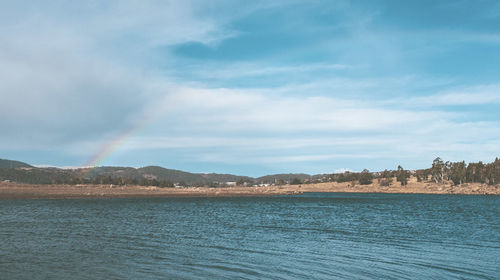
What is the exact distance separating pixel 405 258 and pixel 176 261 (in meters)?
16.4

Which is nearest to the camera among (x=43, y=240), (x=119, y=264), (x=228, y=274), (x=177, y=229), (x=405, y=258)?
(x=228, y=274)

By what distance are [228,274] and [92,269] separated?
849 centimetres

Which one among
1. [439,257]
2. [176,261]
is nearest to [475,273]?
[439,257]

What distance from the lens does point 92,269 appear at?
24.4 metres

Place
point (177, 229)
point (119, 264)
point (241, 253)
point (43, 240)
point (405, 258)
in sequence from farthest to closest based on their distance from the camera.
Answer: point (177, 229) → point (43, 240) → point (241, 253) → point (405, 258) → point (119, 264)

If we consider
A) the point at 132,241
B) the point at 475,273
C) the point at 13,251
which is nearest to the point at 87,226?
the point at 132,241

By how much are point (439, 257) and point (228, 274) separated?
16.2m

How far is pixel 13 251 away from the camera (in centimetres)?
2983

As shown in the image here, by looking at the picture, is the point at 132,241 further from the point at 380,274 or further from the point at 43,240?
the point at 380,274

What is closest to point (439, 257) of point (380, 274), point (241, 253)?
point (380, 274)

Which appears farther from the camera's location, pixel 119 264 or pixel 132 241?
pixel 132 241

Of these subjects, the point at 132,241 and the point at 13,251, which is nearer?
the point at 13,251

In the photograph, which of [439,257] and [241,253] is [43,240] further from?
[439,257]

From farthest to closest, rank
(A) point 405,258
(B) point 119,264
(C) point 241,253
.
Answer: (C) point 241,253 < (A) point 405,258 < (B) point 119,264
